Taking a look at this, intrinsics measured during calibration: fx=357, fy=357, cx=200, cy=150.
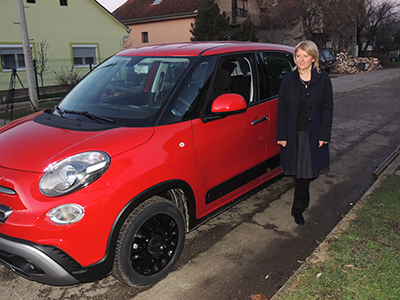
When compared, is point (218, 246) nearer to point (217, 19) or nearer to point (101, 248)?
point (101, 248)

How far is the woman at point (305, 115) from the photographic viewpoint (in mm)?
3510

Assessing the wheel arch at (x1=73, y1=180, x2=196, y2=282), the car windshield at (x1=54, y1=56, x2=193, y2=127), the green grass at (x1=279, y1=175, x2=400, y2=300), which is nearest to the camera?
the wheel arch at (x1=73, y1=180, x2=196, y2=282)

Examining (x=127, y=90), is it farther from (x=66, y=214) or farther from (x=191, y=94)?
(x=66, y=214)

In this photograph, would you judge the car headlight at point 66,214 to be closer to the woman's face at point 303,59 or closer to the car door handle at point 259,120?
the car door handle at point 259,120

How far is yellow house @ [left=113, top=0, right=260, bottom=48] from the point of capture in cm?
3116

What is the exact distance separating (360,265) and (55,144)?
8.75ft

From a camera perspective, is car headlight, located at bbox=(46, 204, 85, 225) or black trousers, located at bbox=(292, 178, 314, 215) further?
black trousers, located at bbox=(292, 178, 314, 215)

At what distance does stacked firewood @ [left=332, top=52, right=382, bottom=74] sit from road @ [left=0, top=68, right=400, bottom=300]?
25.6 meters

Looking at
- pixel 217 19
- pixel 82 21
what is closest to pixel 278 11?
pixel 217 19

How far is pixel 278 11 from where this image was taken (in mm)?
31641

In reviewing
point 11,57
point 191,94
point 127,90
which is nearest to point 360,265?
point 191,94

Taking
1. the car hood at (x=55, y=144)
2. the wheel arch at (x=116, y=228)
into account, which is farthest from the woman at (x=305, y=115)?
the car hood at (x=55, y=144)

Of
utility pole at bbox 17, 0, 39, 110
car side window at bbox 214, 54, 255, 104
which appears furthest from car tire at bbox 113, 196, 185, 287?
utility pole at bbox 17, 0, 39, 110

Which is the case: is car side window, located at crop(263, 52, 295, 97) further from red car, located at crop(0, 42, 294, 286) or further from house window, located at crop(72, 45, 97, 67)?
house window, located at crop(72, 45, 97, 67)
